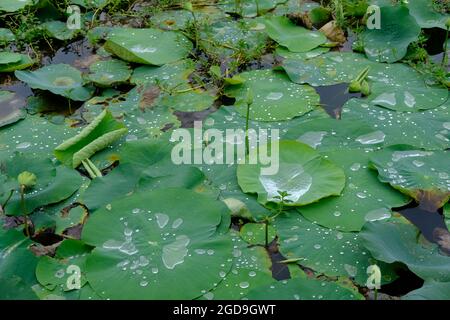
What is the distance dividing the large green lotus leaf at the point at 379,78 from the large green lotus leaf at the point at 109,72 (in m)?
0.88

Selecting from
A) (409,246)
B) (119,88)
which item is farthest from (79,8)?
(409,246)

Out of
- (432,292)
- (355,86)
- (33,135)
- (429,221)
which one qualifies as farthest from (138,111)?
(432,292)

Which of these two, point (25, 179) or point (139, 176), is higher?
point (25, 179)

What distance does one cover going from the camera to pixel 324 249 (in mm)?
2074

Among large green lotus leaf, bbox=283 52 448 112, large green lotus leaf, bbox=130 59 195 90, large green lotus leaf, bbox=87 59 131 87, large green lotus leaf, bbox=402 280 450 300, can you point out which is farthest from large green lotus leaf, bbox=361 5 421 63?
large green lotus leaf, bbox=402 280 450 300

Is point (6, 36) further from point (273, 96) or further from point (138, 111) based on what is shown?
point (273, 96)

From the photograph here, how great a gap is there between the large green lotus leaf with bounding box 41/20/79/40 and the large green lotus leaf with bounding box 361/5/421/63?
177cm

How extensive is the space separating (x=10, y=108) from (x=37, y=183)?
802mm

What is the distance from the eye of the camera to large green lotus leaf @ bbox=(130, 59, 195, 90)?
3.09 m

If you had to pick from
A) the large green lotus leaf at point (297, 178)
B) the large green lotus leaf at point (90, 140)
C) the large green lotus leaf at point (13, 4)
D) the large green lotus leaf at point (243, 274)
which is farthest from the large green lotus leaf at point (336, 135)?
the large green lotus leaf at point (13, 4)

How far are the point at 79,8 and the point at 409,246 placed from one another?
2776mm

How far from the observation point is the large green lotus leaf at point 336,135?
256 centimetres

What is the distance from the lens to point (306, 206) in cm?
225
